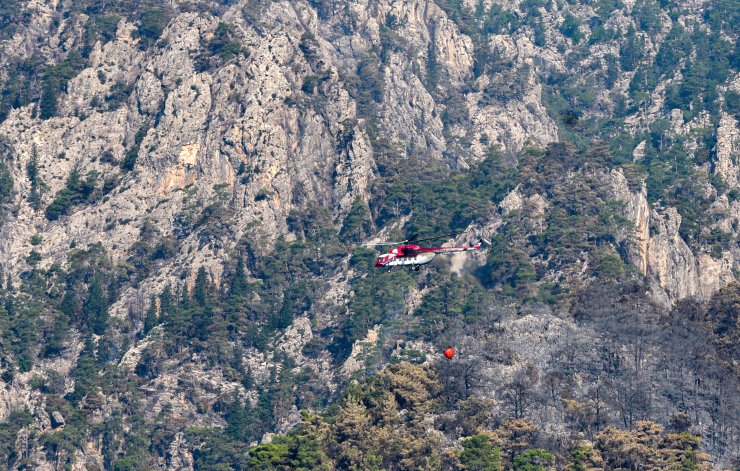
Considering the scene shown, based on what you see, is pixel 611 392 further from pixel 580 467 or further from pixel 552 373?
pixel 580 467

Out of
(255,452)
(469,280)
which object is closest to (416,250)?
(469,280)

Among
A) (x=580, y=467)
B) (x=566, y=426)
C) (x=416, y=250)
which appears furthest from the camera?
(x=566, y=426)

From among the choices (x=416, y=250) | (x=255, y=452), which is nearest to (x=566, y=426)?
(x=255, y=452)

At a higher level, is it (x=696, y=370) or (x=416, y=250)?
(x=416, y=250)

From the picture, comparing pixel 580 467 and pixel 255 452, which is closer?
pixel 580 467

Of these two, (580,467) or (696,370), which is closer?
(580,467)

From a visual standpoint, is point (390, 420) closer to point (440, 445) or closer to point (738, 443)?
point (440, 445)

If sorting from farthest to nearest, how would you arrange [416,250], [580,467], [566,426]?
[566,426] < [580,467] < [416,250]

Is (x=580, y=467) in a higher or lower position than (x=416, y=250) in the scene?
lower
